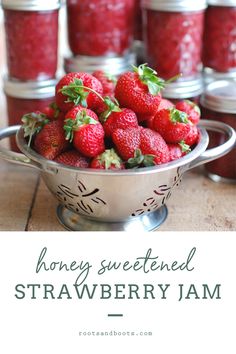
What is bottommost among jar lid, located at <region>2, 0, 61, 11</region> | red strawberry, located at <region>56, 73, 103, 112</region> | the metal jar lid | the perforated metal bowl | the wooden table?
the wooden table

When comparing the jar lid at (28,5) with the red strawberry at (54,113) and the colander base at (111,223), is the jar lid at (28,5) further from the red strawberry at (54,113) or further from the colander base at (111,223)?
the colander base at (111,223)

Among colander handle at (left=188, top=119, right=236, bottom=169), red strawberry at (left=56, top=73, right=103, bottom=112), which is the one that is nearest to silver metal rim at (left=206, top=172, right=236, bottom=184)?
colander handle at (left=188, top=119, right=236, bottom=169)

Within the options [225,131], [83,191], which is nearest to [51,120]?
[83,191]

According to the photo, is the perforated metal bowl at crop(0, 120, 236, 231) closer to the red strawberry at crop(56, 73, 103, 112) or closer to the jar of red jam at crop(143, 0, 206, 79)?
the red strawberry at crop(56, 73, 103, 112)

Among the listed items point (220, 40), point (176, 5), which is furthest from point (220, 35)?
point (176, 5)

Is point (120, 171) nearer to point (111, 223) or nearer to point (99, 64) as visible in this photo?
point (111, 223)

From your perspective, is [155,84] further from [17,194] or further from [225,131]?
[17,194]

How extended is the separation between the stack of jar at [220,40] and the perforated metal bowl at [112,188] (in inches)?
10.3

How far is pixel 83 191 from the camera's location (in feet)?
2.14

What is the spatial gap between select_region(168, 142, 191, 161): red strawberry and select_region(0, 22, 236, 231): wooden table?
13 cm

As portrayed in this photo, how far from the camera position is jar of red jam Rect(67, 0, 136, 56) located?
92cm

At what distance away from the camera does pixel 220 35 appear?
95 centimetres

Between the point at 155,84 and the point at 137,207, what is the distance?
159 mm

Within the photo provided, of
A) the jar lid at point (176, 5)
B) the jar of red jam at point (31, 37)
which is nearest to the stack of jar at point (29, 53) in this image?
the jar of red jam at point (31, 37)
